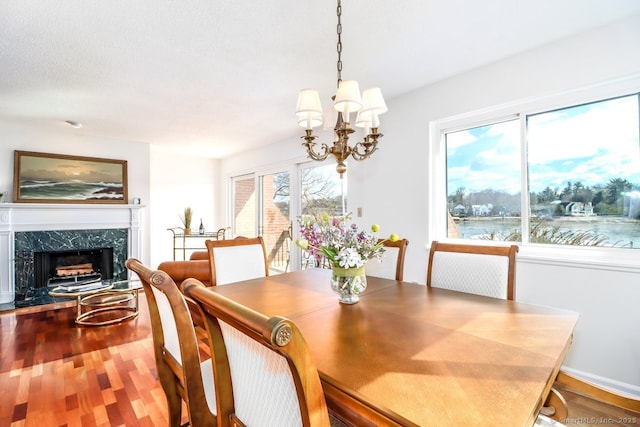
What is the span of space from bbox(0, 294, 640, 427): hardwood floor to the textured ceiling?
2.30 m

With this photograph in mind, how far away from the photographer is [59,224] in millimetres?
4410

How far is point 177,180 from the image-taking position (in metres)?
5.87

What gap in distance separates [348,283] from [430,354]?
0.56 metres

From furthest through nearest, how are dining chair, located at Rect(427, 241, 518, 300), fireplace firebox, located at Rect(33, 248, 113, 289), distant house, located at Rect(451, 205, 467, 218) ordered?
fireplace firebox, located at Rect(33, 248, 113, 289) < distant house, located at Rect(451, 205, 467, 218) < dining chair, located at Rect(427, 241, 518, 300)

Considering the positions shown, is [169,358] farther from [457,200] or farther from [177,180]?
[177,180]

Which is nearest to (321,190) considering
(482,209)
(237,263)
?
(482,209)

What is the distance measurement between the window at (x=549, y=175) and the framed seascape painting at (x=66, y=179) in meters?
4.73

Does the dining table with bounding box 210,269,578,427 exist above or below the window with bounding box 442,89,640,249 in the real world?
below

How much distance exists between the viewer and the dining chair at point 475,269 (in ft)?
5.60

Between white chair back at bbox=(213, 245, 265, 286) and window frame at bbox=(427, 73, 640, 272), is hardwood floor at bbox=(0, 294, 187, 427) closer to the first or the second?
white chair back at bbox=(213, 245, 265, 286)

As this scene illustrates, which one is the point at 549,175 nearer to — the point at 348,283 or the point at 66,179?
the point at 348,283

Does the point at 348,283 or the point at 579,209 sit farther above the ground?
the point at 579,209

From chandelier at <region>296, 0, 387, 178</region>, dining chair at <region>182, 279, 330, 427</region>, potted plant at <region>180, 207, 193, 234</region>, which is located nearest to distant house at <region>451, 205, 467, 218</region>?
chandelier at <region>296, 0, 387, 178</region>

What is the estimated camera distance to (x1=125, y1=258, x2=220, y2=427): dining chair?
1051 mm
